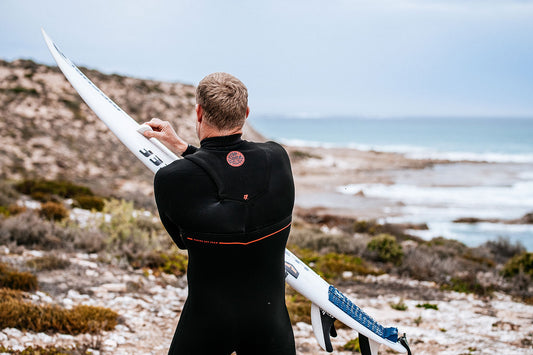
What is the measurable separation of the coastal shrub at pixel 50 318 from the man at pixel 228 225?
9.53ft

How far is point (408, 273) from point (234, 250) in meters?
7.26

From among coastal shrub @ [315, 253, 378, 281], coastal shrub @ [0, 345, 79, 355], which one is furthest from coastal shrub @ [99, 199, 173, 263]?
coastal shrub @ [0, 345, 79, 355]

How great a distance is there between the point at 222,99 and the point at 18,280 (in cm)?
490

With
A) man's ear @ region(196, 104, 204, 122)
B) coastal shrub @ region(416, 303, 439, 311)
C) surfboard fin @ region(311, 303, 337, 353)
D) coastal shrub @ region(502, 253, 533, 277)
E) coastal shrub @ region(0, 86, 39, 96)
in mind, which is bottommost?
coastal shrub @ region(416, 303, 439, 311)

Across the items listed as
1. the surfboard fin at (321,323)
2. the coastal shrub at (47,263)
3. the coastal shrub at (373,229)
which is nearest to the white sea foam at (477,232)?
the coastal shrub at (373,229)

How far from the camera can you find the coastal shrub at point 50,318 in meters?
4.46

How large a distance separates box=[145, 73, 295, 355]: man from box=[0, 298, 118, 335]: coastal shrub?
9.53ft

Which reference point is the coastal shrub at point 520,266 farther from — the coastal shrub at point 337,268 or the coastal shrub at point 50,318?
the coastal shrub at point 50,318

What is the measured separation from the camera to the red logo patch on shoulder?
2027mm

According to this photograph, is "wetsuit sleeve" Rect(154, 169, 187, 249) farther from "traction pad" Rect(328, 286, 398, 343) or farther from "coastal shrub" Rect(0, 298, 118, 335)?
"coastal shrub" Rect(0, 298, 118, 335)

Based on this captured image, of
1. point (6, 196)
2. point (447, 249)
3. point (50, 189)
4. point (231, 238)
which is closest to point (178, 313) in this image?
point (231, 238)

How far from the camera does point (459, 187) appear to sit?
33.0m

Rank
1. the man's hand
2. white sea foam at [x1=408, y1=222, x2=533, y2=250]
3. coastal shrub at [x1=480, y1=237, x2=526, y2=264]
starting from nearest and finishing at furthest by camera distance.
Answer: the man's hand, coastal shrub at [x1=480, y1=237, x2=526, y2=264], white sea foam at [x1=408, y1=222, x2=533, y2=250]

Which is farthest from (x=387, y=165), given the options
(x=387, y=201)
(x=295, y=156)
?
(x=387, y=201)
